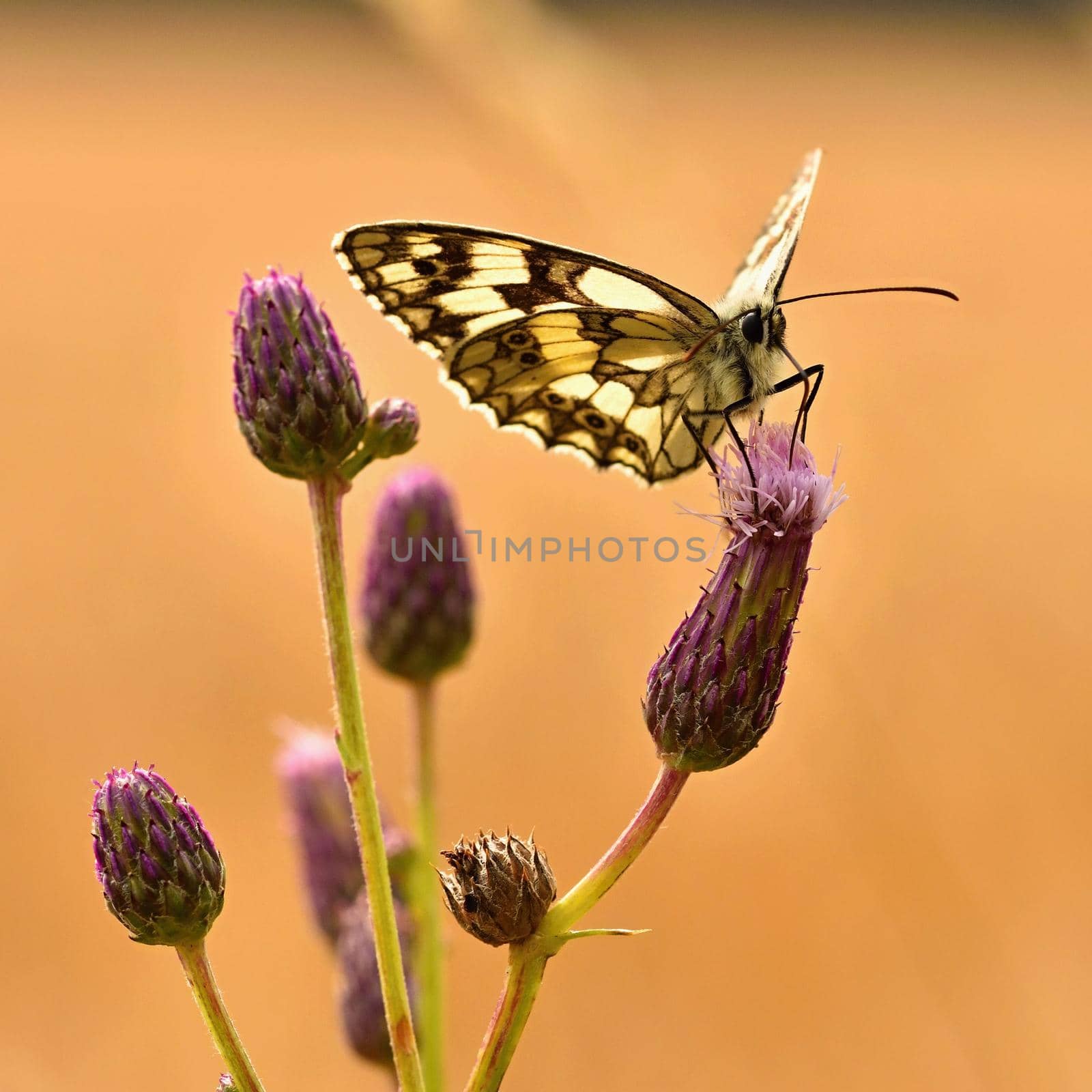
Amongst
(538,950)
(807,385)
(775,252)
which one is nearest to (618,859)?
(538,950)

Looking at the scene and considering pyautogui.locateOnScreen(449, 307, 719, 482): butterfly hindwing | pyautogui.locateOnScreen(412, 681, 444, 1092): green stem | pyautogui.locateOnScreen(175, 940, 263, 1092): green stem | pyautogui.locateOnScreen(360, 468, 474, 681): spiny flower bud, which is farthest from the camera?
pyautogui.locateOnScreen(360, 468, 474, 681): spiny flower bud

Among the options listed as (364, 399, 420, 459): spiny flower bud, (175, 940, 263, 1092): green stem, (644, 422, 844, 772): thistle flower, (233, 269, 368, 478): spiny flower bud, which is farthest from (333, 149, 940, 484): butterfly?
(175, 940, 263, 1092): green stem

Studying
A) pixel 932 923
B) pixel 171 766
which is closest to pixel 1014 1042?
pixel 932 923

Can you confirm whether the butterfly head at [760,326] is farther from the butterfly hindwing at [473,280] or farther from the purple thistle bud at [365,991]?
the purple thistle bud at [365,991]

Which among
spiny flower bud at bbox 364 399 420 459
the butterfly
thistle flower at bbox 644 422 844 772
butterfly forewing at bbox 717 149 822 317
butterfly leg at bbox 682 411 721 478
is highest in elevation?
butterfly forewing at bbox 717 149 822 317

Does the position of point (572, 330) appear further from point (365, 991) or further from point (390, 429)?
point (365, 991)

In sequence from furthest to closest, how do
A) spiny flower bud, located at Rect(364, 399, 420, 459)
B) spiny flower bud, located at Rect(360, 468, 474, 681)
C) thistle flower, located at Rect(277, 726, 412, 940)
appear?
thistle flower, located at Rect(277, 726, 412, 940) < spiny flower bud, located at Rect(360, 468, 474, 681) < spiny flower bud, located at Rect(364, 399, 420, 459)

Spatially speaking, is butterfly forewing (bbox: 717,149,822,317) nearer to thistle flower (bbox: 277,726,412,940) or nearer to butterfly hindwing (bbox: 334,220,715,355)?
butterfly hindwing (bbox: 334,220,715,355)

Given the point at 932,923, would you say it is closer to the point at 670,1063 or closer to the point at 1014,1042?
the point at 1014,1042
